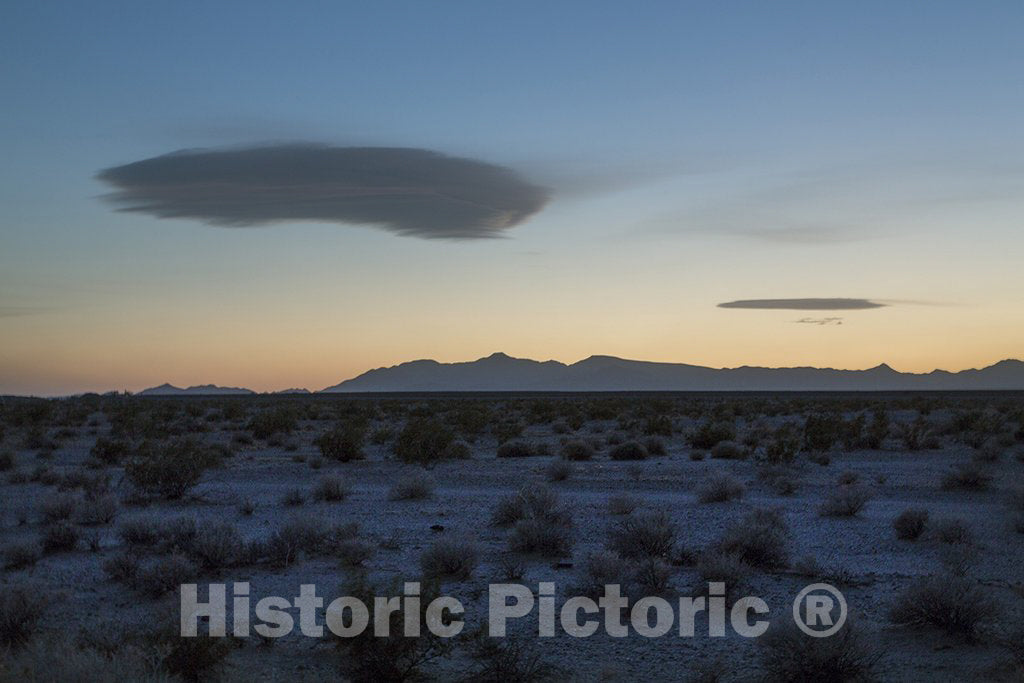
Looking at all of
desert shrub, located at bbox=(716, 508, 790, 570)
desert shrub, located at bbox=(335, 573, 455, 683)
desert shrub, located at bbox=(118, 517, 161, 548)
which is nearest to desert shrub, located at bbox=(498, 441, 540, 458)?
desert shrub, located at bbox=(118, 517, 161, 548)

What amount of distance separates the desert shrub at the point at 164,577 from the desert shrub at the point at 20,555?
2110 mm

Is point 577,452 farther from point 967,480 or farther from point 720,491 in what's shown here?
point 967,480

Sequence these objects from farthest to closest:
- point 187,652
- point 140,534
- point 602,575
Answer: point 140,534, point 602,575, point 187,652

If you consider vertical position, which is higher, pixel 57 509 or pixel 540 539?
pixel 57 509

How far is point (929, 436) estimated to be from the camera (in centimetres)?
3192

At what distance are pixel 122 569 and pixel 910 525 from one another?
11.4 meters

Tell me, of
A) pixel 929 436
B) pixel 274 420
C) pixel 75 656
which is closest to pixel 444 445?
pixel 274 420

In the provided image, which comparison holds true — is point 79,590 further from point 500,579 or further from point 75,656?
point 500,579

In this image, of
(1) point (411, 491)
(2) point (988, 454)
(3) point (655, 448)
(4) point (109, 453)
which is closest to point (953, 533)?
(1) point (411, 491)

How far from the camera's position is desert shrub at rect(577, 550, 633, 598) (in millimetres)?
10789

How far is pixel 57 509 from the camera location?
1520cm

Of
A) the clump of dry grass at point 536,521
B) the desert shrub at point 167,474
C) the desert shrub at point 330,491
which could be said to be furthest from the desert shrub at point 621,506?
the desert shrub at point 167,474

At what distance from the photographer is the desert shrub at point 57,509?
15.2 metres

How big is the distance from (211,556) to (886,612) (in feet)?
27.3
